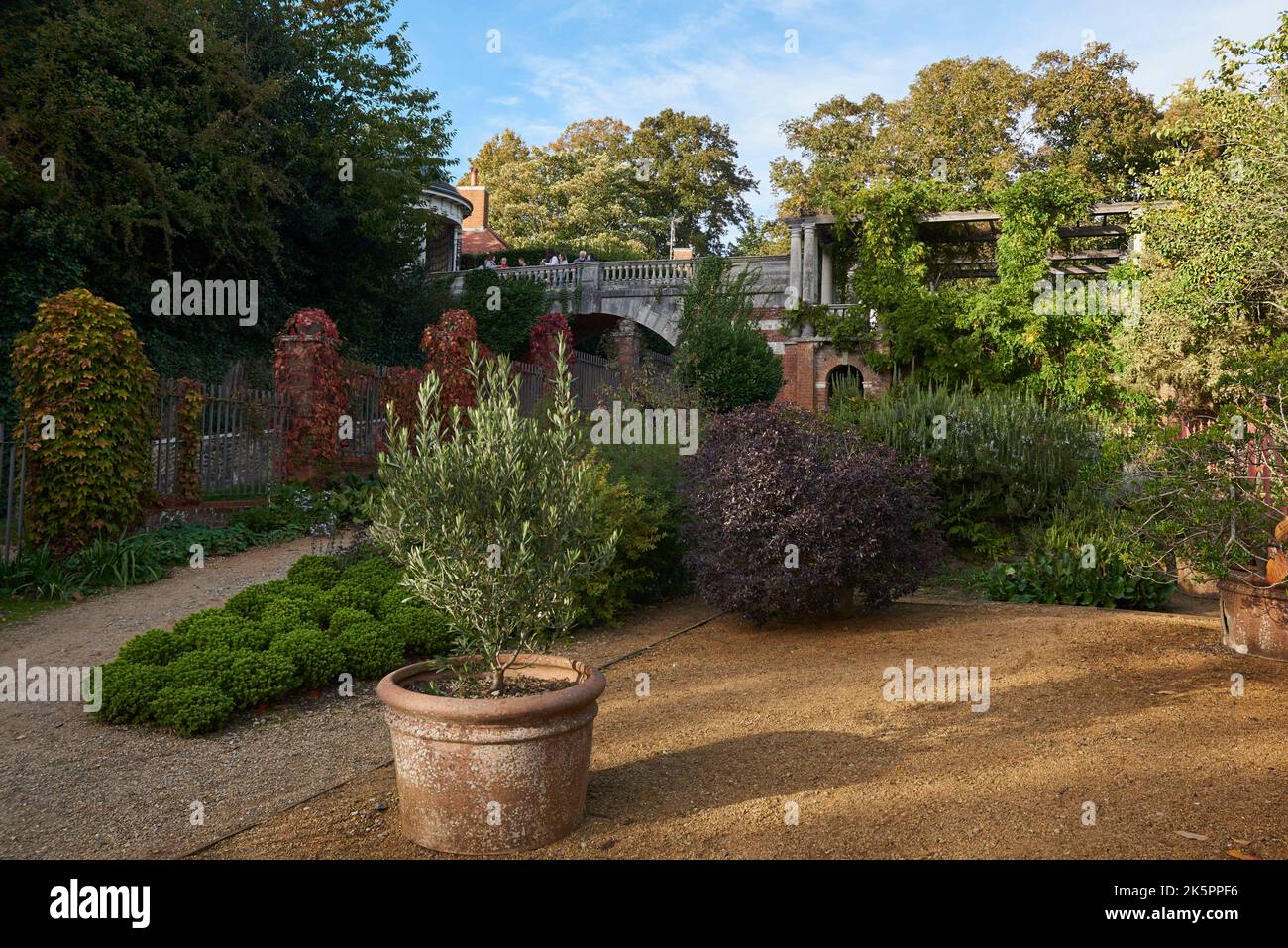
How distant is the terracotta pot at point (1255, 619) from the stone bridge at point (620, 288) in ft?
69.0

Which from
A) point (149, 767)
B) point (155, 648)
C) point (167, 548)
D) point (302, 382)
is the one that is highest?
point (302, 382)

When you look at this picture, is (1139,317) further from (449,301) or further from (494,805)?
(494,805)

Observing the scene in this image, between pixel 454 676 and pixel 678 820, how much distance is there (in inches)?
46.1

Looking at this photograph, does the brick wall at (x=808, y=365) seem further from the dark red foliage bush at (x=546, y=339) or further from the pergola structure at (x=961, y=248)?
the dark red foliage bush at (x=546, y=339)

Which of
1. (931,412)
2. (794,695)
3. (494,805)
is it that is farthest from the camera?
(931,412)

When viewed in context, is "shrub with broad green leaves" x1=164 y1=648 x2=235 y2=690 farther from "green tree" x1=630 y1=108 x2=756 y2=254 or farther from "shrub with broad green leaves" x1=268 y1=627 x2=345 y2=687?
"green tree" x1=630 y1=108 x2=756 y2=254

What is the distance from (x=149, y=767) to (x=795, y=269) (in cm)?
2227

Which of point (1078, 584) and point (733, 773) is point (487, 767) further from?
point (1078, 584)

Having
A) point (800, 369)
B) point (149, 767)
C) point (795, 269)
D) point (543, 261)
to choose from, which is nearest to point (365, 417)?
point (149, 767)

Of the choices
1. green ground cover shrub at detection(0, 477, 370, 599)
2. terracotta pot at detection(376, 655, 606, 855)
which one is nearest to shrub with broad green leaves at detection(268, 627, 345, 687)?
green ground cover shrub at detection(0, 477, 370, 599)

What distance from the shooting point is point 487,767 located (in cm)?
368

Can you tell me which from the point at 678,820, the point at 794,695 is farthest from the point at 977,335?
the point at 678,820

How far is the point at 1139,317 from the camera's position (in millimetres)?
19594

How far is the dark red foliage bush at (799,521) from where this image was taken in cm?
753
